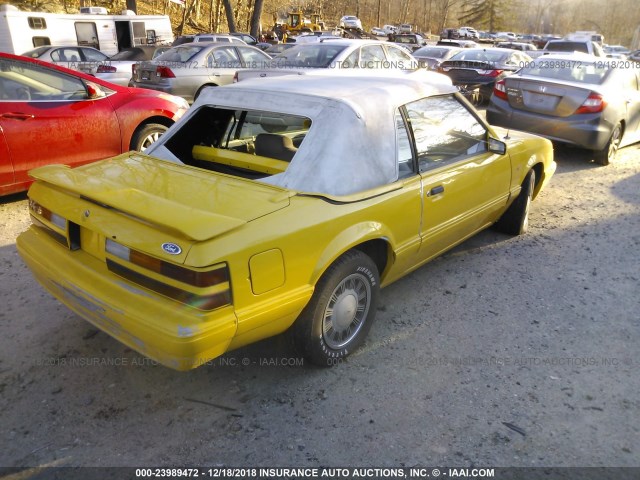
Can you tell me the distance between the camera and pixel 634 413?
104 inches

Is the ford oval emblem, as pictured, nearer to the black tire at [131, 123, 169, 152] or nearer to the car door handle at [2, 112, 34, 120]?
the car door handle at [2, 112, 34, 120]

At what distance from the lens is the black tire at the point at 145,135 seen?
232 inches

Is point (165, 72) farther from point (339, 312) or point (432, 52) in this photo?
point (432, 52)

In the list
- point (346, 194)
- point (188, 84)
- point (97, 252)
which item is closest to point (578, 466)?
point (346, 194)

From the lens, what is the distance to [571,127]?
7.05m

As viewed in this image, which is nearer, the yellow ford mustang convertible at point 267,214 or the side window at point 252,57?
the yellow ford mustang convertible at point 267,214

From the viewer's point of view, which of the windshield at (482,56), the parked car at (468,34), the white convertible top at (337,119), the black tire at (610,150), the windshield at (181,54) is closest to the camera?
the white convertible top at (337,119)

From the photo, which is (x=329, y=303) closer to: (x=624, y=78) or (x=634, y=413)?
(x=634, y=413)

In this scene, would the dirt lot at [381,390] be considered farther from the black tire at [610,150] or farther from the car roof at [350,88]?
the black tire at [610,150]

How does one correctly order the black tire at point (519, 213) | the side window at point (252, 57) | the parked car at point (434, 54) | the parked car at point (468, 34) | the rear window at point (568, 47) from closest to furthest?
the black tire at point (519, 213) → the side window at point (252, 57) → the parked car at point (434, 54) → the rear window at point (568, 47) → the parked car at point (468, 34)

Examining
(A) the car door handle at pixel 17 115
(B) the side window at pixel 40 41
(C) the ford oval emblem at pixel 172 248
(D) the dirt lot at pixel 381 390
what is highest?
(B) the side window at pixel 40 41

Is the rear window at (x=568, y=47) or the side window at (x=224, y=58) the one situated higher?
the side window at (x=224, y=58)

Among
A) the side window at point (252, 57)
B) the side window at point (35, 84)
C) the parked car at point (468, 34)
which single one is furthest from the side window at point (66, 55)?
the parked car at point (468, 34)

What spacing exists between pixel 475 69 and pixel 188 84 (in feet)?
24.2
